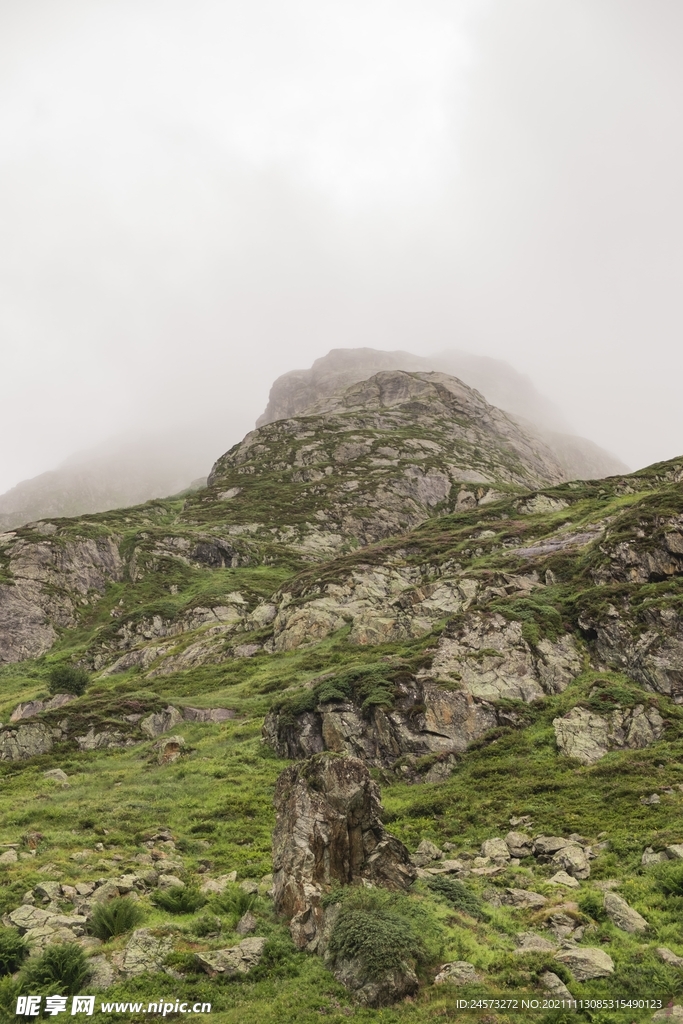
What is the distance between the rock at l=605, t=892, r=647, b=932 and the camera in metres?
14.2

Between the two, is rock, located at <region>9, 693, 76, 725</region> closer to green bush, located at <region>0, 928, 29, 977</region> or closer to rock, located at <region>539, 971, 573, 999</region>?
green bush, located at <region>0, 928, 29, 977</region>

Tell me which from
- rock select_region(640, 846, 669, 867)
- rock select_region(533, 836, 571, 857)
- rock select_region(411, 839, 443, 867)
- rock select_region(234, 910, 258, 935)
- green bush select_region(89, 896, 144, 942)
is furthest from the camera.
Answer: rock select_region(411, 839, 443, 867)

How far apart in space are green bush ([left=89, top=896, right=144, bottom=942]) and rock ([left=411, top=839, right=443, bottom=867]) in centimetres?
921

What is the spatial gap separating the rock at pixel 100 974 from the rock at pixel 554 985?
8.99 m

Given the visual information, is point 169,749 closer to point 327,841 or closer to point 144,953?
point 327,841

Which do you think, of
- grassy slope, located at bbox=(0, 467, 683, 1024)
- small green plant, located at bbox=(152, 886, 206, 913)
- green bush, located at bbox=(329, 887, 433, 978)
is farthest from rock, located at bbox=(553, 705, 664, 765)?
small green plant, located at bbox=(152, 886, 206, 913)

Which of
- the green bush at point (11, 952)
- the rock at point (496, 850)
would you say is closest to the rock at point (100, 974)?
the green bush at point (11, 952)

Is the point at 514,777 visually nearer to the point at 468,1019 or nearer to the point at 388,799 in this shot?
the point at 388,799

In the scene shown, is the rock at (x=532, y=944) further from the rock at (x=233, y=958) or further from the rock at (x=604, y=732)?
the rock at (x=604, y=732)

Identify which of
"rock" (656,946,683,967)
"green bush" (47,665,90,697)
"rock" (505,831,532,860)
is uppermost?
"green bush" (47,665,90,697)

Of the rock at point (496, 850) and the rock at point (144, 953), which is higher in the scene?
the rock at point (144, 953)

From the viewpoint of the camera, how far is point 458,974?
41.6ft

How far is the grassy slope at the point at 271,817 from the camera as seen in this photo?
1228 cm

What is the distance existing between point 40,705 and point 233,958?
1507 inches
